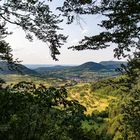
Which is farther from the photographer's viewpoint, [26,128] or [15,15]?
[15,15]

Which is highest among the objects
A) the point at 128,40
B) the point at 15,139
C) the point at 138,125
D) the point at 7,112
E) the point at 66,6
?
the point at 66,6

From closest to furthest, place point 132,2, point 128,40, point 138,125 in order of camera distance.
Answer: point 132,2 < point 128,40 < point 138,125

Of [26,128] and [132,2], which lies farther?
[132,2]

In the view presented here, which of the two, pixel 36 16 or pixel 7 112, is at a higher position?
pixel 36 16

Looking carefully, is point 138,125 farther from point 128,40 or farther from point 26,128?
point 26,128

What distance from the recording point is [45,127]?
702cm

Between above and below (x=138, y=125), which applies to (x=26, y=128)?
above

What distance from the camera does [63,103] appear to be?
671cm

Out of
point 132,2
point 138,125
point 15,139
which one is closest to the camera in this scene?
point 15,139

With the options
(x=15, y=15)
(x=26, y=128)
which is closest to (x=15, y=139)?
(x=26, y=128)

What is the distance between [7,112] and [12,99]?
0.29m

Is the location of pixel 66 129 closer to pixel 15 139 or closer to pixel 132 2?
pixel 15 139

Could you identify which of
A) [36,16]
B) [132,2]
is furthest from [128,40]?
[36,16]

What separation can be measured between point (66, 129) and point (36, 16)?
7175mm
